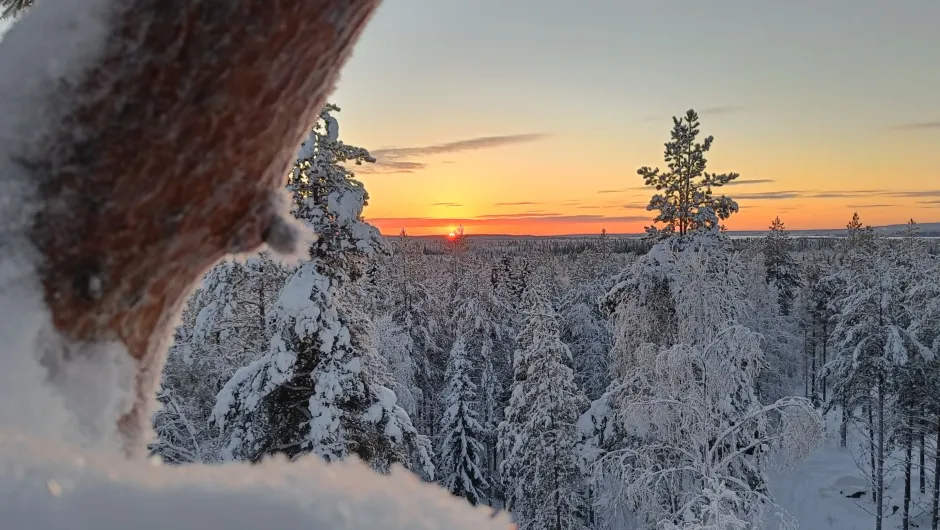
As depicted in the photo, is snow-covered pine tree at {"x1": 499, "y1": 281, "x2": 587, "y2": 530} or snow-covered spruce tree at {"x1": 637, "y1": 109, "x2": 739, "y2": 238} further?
snow-covered pine tree at {"x1": 499, "y1": 281, "x2": 587, "y2": 530}

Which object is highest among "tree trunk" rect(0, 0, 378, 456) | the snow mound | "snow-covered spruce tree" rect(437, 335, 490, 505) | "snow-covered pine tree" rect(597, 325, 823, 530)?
"tree trunk" rect(0, 0, 378, 456)

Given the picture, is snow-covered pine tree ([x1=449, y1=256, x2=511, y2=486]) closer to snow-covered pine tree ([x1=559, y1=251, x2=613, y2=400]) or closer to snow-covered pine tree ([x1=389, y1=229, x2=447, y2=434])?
snow-covered pine tree ([x1=389, y1=229, x2=447, y2=434])

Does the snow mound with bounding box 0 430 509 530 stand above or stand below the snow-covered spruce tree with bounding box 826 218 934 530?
above

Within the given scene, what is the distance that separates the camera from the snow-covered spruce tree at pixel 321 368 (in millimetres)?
8586

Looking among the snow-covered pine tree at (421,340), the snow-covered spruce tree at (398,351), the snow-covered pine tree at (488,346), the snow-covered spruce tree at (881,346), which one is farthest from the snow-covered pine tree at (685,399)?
the snow-covered pine tree at (421,340)

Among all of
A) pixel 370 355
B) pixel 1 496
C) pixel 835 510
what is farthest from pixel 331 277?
pixel 835 510

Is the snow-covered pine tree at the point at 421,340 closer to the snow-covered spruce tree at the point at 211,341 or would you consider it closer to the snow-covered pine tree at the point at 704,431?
the snow-covered spruce tree at the point at 211,341

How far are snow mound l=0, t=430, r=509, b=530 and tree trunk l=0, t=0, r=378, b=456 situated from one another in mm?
297

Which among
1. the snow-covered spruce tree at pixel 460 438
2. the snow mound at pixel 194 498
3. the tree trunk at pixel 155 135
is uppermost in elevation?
the tree trunk at pixel 155 135

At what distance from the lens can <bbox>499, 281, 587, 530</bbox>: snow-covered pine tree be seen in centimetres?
2038

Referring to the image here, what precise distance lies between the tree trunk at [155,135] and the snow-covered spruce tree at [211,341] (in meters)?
4.79

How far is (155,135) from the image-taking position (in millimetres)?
948

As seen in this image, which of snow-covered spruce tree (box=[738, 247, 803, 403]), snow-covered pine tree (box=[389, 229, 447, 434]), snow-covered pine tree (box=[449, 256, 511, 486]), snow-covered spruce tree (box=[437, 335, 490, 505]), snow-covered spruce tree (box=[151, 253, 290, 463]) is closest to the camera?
snow-covered spruce tree (box=[151, 253, 290, 463])

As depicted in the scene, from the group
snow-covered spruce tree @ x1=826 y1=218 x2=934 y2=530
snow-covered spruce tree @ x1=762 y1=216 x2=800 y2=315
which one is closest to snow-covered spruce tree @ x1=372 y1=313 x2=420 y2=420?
snow-covered spruce tree @ x1=826 y1=218 x2=934 y2=530
